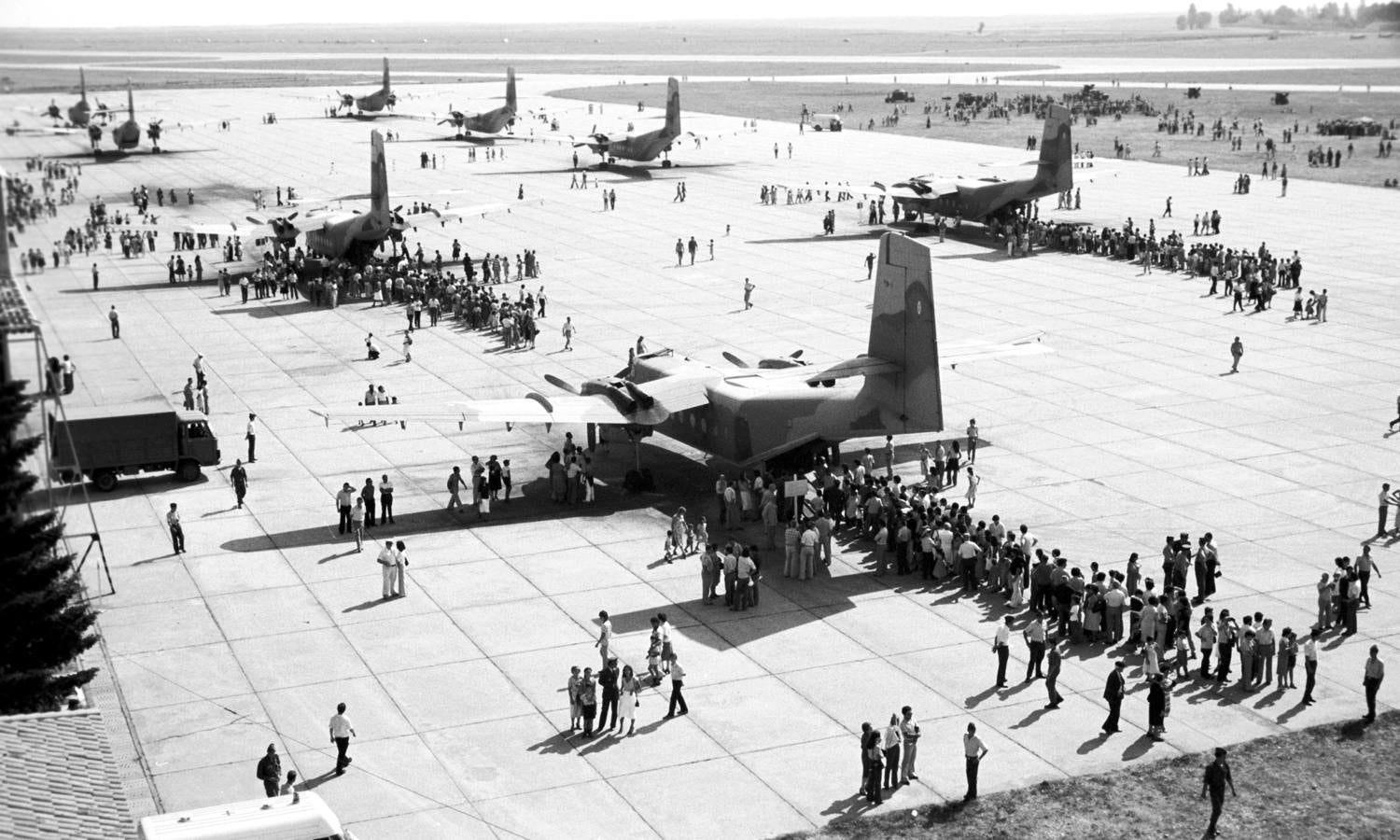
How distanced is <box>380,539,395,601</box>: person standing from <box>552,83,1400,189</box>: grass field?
79.6 metres

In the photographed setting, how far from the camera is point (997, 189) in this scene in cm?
8194

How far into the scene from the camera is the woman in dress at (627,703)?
26.0 meters

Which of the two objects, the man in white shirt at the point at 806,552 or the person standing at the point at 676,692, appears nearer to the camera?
the person standing at the point at 676,692

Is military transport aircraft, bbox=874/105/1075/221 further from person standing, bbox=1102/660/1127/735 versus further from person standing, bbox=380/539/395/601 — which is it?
person standing, bbox=1102/660/1127/735

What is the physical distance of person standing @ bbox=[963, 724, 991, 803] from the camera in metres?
23.4

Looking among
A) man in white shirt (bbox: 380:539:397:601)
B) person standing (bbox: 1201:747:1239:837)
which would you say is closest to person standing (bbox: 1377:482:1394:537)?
person standing (bbox: 1201:747:1239:837)

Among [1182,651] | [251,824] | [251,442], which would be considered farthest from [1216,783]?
[251,442]

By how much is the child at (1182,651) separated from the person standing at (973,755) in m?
6.65

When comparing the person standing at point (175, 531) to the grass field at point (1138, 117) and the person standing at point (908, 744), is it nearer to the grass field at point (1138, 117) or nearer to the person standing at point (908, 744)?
the person standing at point (908, 744)

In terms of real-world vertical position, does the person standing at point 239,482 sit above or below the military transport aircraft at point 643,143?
below

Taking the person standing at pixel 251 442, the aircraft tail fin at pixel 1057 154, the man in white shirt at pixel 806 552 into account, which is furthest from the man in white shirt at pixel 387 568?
the aircraft tail fin at pixel 1057 154

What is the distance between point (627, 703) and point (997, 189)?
61243 mm

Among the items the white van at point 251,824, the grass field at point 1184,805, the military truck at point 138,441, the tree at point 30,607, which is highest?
the tree at point 30,607

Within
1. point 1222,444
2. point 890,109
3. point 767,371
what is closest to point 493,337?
point 767,371
